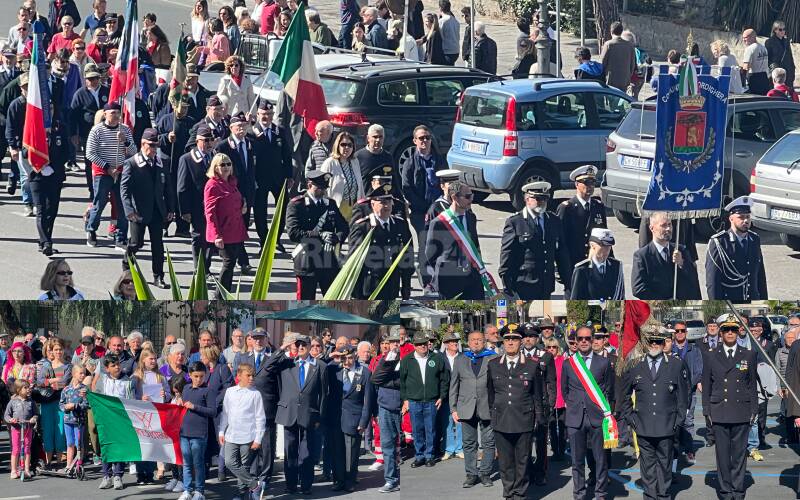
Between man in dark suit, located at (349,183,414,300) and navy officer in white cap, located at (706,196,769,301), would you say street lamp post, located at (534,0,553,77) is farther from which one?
navy officer in white cap, located at (706,196,769,301)

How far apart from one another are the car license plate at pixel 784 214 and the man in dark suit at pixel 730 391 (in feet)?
24.5

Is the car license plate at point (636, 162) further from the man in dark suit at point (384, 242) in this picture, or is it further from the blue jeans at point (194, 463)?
the blue jeans at point (194, 463)

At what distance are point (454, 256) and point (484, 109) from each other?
23.6ft

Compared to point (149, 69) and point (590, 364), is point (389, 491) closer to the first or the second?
point (590, 364)

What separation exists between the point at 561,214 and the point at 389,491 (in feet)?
16.8

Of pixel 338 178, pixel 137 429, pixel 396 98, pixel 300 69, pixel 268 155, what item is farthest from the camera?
pixel 396 98

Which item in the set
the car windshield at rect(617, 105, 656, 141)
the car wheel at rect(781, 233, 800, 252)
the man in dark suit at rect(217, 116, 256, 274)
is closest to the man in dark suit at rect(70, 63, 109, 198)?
the man in dark suit at rect(217, 116, 256, 274)

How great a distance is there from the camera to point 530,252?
1456cm

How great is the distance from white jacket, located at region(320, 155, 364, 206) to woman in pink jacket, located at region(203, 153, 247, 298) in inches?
40.5

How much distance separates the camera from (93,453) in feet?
38.0

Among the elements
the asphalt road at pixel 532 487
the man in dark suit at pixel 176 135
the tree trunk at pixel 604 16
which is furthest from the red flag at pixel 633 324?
the tree trunk at pixel 604 16

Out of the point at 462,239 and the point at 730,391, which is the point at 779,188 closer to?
the point at 462,239

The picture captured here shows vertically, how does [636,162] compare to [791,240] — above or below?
above

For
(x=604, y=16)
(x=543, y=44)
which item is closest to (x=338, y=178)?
(x=543, y=44)
